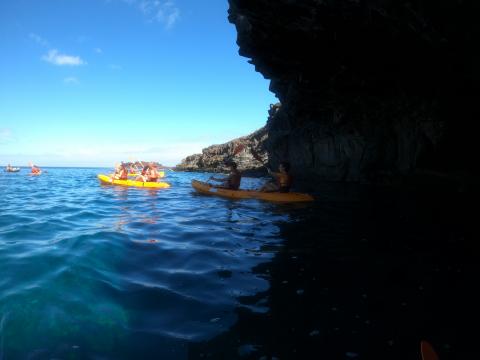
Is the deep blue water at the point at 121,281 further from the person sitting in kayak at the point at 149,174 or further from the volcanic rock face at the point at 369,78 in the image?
the volcanic rock face at the point at 369,78

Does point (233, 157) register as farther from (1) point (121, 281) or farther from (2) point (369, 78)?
(1) point (121, 281)

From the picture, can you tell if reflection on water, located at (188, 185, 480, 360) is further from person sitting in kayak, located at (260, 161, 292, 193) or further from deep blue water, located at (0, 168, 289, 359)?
person sitting in kayak, located at (260, 161, 292, 193)

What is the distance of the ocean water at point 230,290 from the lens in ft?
10.3

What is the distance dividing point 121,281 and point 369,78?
18133mm

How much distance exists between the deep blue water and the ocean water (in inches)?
0.7

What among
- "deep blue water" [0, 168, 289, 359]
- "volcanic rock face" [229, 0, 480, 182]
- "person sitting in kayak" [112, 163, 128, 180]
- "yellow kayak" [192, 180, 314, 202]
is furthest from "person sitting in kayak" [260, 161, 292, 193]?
"person sitting in kayak" [112, 163, 128, 180]

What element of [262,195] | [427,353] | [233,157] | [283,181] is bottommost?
[427,353]

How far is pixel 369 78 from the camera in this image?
60.9 feet

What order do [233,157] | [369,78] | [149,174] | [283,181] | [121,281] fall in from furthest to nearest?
1. [233,157]
2. [149,174]
3. [369,78]
4. [283,181]
5. [121,281]

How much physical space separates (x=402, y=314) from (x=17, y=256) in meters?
5.91

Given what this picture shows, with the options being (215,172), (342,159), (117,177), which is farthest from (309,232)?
(215,172)

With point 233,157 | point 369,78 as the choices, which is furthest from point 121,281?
point 233,157

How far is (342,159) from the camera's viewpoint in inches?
995

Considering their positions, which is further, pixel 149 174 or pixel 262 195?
pixel 149 174
